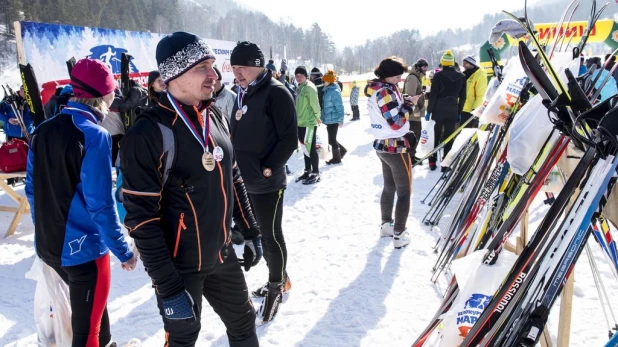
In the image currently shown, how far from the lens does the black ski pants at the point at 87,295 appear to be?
7.14ft

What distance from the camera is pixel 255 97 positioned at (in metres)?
2.99

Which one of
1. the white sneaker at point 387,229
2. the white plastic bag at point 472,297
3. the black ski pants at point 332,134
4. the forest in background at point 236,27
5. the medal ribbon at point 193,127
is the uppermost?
the medal ribbon at point 193,127

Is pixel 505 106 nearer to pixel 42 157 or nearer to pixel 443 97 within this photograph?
pixel 42 157

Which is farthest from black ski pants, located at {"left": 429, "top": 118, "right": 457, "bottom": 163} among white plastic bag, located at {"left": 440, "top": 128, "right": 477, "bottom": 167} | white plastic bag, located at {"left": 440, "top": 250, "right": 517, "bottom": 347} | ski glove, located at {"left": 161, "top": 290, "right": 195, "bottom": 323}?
ski glove, located at {"left": 161, "top": 290, "right": 195, "bottom": 323}

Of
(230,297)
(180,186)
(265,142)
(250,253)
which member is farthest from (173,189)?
(265,142)

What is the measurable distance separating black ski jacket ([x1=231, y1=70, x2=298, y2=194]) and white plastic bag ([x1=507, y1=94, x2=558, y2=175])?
146 cm

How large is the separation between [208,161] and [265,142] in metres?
1.23

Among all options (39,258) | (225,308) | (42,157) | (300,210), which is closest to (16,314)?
(39,258)

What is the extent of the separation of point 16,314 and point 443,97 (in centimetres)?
624

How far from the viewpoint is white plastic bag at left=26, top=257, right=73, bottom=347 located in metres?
2.41

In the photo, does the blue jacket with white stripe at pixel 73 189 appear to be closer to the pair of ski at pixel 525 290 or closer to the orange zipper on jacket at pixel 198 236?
the orange zipper on jacket at pixel 198 236

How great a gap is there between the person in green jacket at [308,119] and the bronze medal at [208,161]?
15.9 ft

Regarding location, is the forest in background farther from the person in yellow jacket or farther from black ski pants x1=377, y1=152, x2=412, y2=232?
black ski pants x1=377, y1=152, x2=412, y2=232

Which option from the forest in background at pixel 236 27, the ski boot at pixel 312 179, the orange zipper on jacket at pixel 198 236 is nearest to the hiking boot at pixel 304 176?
the ski boot at pixel 312 179
